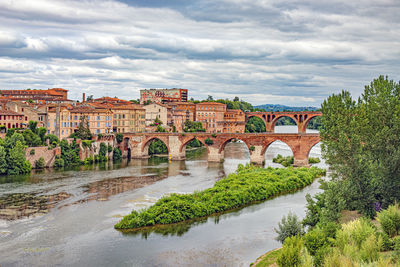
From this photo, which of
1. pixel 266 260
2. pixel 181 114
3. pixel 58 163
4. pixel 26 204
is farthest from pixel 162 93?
pixel 266 260

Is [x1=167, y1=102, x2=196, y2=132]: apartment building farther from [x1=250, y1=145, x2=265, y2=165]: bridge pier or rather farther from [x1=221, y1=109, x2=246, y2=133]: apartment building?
[x1=250, y1=145, x2=265, y2=165]: bridge pier

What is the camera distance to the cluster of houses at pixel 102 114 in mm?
76500

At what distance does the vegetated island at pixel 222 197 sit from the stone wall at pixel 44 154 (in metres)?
30.1

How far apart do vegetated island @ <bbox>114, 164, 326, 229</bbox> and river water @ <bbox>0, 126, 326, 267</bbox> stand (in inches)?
45.2

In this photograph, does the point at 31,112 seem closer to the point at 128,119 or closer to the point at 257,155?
the point at 128,119

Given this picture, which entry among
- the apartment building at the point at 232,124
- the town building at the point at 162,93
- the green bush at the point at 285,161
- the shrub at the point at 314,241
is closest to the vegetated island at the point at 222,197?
the green bush at the point at 285,161

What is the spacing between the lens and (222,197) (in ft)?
140

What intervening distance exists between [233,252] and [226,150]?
228 feet

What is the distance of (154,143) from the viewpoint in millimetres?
92375

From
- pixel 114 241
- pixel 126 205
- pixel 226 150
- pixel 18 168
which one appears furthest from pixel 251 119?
pixel 114 241

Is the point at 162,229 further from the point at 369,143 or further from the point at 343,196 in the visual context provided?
the point at 369,143

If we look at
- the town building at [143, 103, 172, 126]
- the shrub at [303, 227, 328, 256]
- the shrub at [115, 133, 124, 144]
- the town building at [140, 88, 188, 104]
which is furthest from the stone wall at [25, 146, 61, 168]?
the town building at [140, 88, 188, 104]

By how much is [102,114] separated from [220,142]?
23.1 m

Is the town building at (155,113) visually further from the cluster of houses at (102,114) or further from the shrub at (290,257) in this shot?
the shrub at (290,257)
